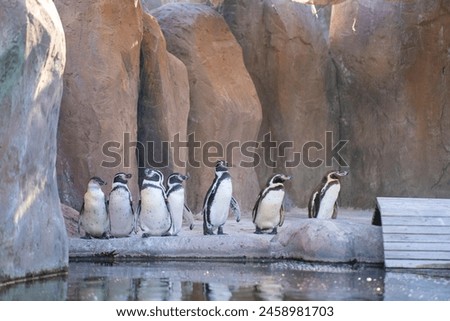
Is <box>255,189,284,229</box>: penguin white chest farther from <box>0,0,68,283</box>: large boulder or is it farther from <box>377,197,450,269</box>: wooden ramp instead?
<box>0,0,68,283</box>: large boulder

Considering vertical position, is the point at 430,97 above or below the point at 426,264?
above

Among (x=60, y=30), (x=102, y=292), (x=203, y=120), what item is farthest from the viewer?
(x=203, y=120)

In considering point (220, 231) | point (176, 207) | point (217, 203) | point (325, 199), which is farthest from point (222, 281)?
point (325, 199)

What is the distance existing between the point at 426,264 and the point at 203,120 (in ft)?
18.6

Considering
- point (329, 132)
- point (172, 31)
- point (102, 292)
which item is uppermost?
point (172, 31)

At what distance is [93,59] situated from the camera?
11.9m

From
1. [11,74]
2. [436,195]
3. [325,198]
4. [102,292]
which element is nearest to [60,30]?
[11,74]

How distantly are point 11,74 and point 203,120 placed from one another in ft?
21.9

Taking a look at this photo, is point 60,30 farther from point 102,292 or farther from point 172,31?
point 172,31

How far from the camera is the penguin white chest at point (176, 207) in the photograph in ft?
35.9

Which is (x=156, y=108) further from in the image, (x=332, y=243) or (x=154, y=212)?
(x=332, y=243)

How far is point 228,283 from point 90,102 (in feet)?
13.9

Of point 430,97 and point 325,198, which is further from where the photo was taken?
point 430,97
